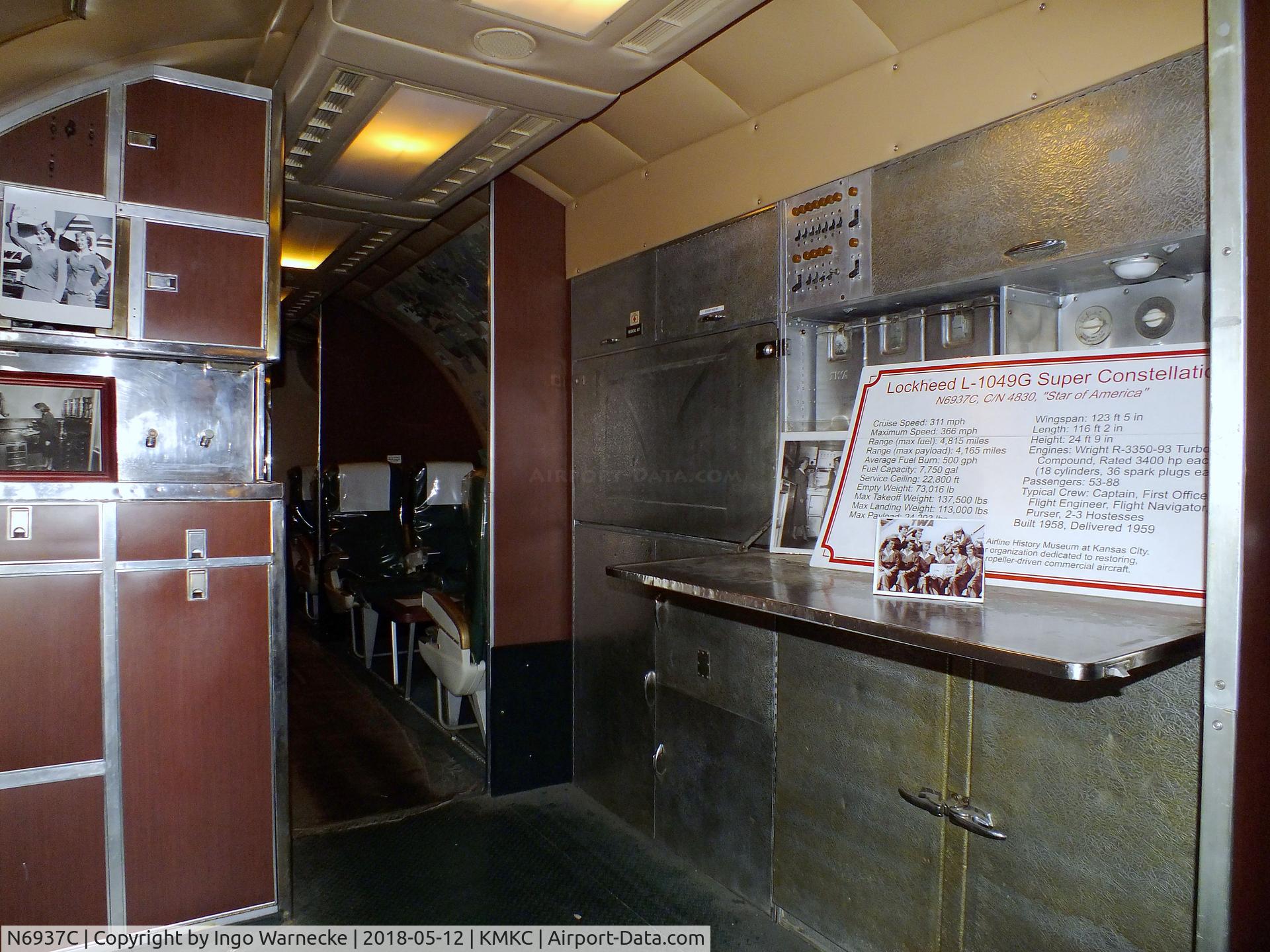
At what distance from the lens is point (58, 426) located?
8.75 ft

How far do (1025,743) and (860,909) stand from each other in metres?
0.79

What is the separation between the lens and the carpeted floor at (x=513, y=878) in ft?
9.05

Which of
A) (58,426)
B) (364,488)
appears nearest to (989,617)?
(58,426)

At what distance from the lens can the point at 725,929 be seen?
2.69m

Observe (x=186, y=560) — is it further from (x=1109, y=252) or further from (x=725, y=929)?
(x=1109, y=252)

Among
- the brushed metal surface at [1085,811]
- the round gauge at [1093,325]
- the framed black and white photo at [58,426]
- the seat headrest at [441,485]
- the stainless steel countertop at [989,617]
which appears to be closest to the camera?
the stainless steel countertop at [989,617]

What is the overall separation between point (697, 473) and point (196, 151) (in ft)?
6.57

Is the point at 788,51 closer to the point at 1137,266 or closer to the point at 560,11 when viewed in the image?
the point at 560,11

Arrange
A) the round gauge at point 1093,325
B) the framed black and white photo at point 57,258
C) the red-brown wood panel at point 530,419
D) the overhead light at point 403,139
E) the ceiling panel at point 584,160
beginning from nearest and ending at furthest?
the round gauge at point 1093,325 → the framed black and white photo at point 57,258 → the overhead light at point 403,139 → the ceiling panel at point 584,160 → the red-brown wood panel at point 530,419

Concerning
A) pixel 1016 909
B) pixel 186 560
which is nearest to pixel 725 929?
pixel 1016 909

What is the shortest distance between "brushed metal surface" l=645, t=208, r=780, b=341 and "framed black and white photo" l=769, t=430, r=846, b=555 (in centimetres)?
46

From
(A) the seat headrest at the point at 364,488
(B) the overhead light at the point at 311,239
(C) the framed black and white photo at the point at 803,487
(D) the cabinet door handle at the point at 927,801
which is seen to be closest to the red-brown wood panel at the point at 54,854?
(C) the framed black and white photo at the point at 803,487

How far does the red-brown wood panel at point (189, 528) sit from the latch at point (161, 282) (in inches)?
27.4

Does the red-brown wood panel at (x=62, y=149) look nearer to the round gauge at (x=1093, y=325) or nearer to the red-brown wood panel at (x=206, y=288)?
the red-brown wood panel at (x=206, y=288)
